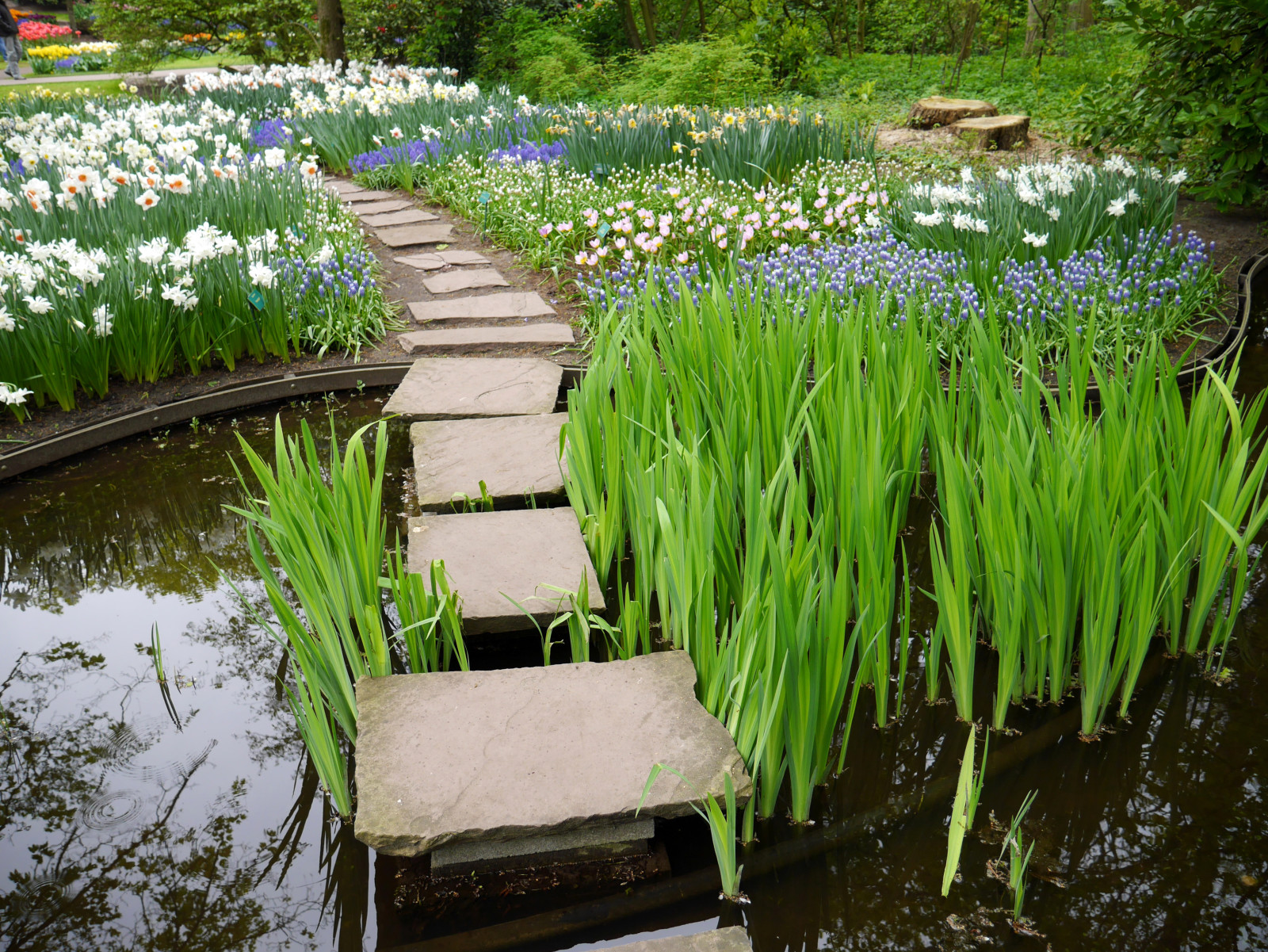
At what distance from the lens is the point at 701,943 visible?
1373 mm

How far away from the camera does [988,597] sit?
203 cm

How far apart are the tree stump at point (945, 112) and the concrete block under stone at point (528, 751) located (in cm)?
804

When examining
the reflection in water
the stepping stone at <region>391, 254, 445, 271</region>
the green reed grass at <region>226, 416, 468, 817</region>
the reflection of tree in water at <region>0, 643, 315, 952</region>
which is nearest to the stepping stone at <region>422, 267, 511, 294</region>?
the stepping stone at <region>391, 254, 445, 271</region>

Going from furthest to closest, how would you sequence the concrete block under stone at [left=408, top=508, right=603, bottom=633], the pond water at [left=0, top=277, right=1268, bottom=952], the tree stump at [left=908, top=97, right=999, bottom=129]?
the tree stump at [left=908, top=97, right=999, bottom=129] < the concrete block under stone at [left=408, top=508, right=603, bottom=633] < the pond water at [left=0, top=277, right=1268, bottom=952]

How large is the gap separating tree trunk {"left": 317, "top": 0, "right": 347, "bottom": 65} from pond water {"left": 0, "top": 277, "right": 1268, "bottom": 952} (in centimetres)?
1117

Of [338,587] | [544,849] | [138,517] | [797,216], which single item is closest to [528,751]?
[544,849]

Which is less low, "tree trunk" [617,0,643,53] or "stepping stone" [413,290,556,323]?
"tree trunk" [617,0,643,53]

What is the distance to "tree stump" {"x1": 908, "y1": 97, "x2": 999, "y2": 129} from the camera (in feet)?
27.5

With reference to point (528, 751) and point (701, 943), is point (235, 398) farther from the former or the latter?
point (701, 943)

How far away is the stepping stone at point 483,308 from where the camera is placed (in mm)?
4488

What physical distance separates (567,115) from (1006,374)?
5.54 m

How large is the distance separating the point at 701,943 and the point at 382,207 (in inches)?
238

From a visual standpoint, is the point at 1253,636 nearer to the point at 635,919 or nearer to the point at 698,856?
the point at 698,856

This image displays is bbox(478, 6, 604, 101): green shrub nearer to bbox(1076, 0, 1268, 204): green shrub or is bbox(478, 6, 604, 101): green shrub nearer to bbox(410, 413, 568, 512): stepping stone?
bbox(1076, 0, 1268, 204): green shrub
